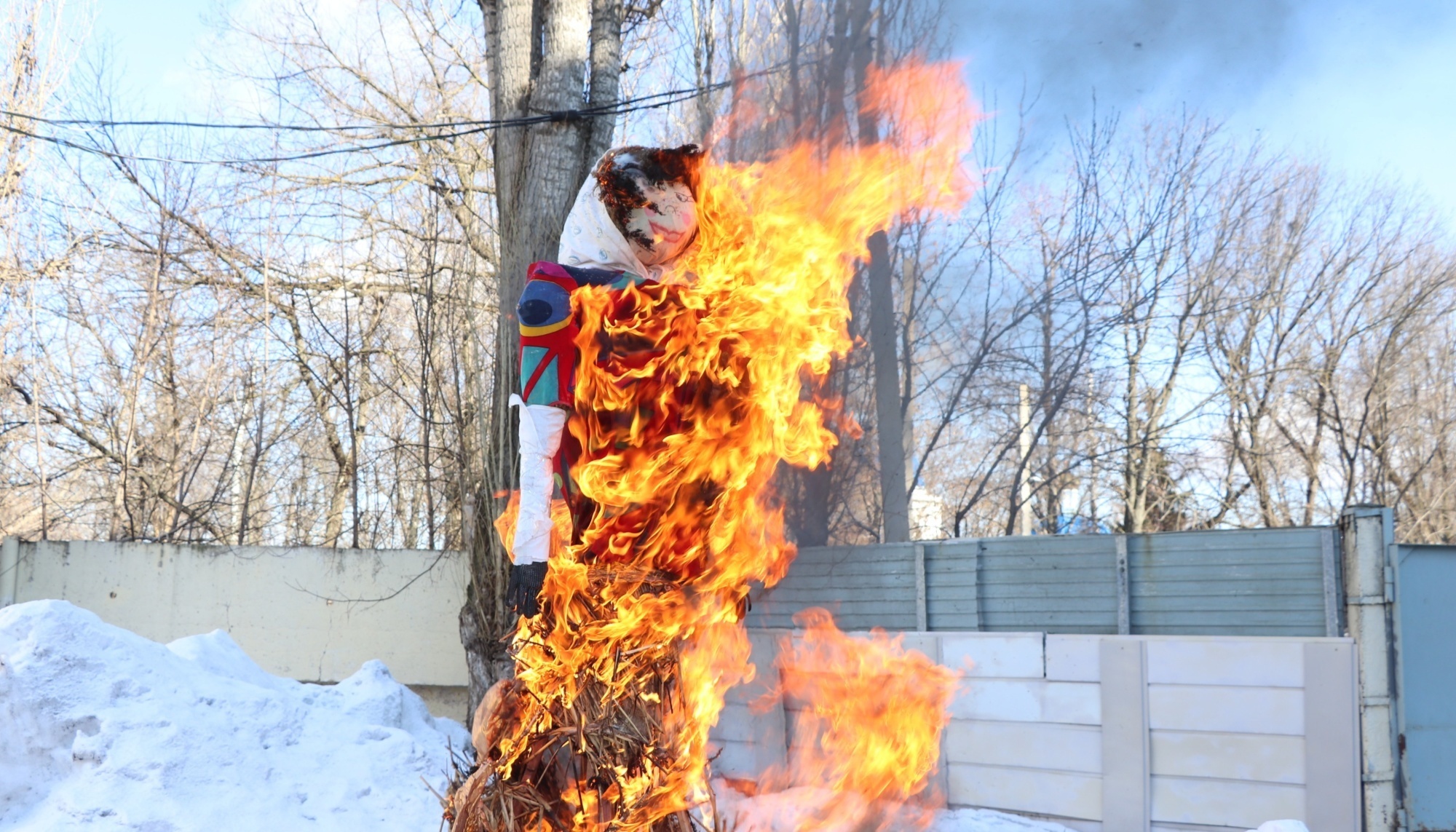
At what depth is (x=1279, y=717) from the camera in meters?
4.89

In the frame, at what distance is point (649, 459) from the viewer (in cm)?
290

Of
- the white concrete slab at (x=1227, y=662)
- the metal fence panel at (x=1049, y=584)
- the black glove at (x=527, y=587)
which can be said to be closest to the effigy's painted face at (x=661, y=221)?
the black glove at (x=527, y=587)

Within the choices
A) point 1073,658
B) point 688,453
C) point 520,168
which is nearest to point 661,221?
point 688,453

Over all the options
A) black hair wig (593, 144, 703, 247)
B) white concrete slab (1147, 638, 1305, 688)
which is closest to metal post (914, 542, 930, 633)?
white concrete slab (1147, 638, 1305, 688)

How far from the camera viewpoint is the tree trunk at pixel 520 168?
6141mm

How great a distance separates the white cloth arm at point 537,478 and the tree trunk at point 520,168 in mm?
3158

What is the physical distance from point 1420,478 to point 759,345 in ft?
37.1

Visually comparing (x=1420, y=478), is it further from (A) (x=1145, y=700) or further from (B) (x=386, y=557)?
(B) (x=386, y=557)

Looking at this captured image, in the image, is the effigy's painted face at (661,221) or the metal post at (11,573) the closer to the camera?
the effigy's painted face at (661,221)

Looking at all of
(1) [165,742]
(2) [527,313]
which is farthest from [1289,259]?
(1) [165,742]

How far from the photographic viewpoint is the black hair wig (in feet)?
9.64

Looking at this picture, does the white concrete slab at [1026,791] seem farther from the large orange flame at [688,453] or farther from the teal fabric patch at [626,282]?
the teal fabric patch at [626,282]

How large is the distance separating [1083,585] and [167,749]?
470 cm

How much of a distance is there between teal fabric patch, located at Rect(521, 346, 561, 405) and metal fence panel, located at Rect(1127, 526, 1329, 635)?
396 cm
